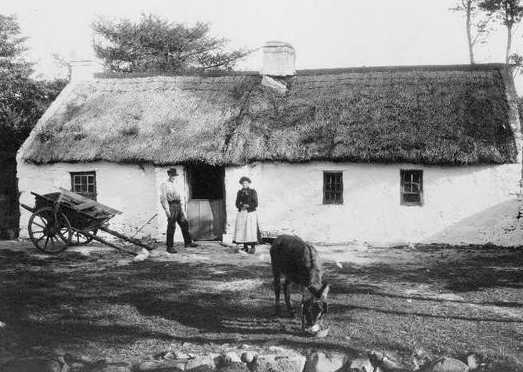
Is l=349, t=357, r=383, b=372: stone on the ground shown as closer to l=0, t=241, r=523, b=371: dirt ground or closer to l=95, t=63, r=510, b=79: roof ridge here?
l=0, t=241, r=523, b=371: dirt ground

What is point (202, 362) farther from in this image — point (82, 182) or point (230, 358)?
point (82, 182)

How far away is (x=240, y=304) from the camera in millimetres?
8812

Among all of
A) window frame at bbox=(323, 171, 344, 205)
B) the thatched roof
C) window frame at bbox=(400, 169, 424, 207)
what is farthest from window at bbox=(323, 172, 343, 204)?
window frame at bbox=(400, 169, 424, 207)

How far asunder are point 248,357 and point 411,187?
10.1m

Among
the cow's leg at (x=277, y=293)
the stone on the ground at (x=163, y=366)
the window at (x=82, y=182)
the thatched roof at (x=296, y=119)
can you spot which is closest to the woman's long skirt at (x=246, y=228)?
the thatched roof at (x=296, y=119)

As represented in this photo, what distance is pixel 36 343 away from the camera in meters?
6.92

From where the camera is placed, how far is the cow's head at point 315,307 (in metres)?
6.93

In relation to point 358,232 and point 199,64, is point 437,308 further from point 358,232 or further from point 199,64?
point 199,64

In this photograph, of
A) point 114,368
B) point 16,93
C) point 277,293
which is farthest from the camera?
point 16,93

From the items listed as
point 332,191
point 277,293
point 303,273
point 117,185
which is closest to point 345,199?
point 332,191

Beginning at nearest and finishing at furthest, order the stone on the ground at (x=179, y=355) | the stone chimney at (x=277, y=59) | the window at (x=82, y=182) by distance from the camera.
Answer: the stone on the ground at (x=179, y=355), the window at (x=82, y=182), the stone chimney at (x=277, y=59)

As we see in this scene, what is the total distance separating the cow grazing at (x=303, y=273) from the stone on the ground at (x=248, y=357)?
40.5 inches

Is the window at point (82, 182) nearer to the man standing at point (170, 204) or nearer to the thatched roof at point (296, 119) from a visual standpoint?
the thatched roof at point (296, 119)

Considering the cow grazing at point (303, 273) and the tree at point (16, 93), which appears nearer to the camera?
the cow grazing at point (303, 273)
